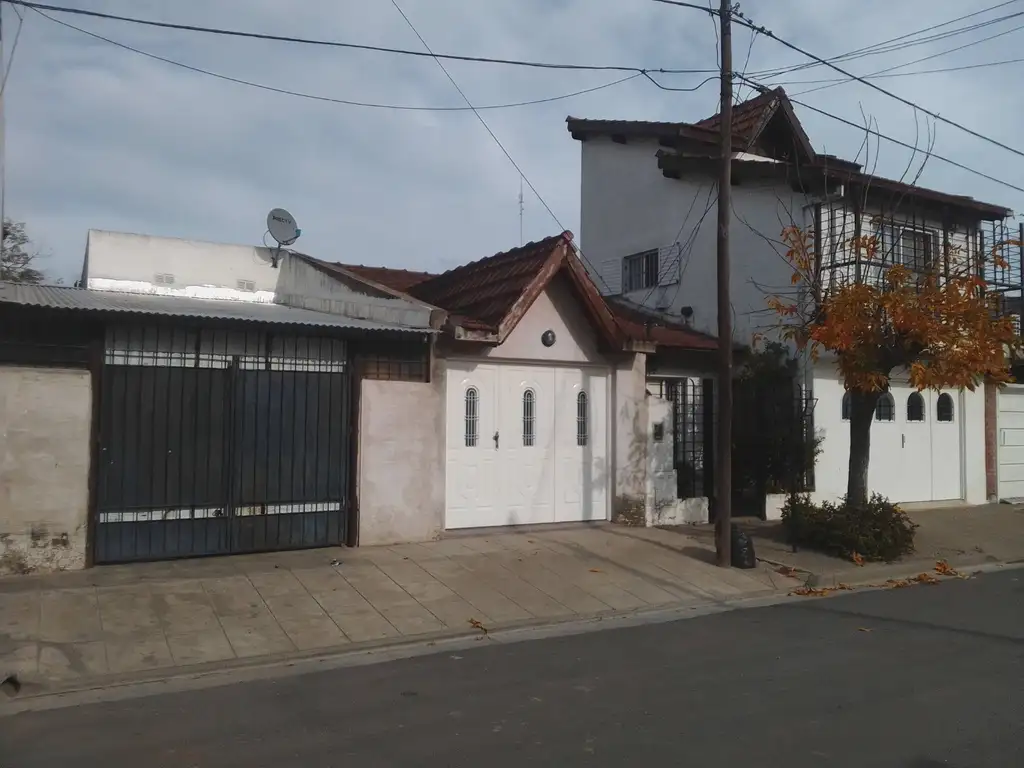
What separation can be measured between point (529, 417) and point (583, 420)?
985 millimetres

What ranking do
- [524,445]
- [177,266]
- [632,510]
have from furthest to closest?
[632,510], [524,445], [177,266]

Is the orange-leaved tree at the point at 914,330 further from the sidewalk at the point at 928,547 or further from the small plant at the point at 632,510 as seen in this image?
the small plant at the point at 632,510

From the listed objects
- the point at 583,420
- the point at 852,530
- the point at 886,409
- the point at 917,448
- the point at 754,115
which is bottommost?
the point at 852,530

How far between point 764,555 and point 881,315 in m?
3.68

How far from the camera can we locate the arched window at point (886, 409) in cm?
1725

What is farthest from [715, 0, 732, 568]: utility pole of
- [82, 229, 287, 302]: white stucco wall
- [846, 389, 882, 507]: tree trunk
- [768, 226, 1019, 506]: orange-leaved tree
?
[82, 229, 287, 302]: white stucco wall

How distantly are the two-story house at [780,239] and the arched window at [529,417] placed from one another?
2615 mm

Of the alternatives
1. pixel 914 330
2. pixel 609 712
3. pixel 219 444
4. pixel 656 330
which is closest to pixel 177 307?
pixel 219 444

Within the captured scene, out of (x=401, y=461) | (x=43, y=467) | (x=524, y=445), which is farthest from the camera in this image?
(x=524, y=445)

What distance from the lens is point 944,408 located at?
60.2 feet

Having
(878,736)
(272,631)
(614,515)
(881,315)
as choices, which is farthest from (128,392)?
(881,315)

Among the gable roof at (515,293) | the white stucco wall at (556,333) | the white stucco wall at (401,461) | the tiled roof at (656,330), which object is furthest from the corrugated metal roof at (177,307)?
the tiled roof at (656,330)

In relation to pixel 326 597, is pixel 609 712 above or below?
below

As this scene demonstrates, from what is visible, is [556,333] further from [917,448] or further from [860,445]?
[917,448]
